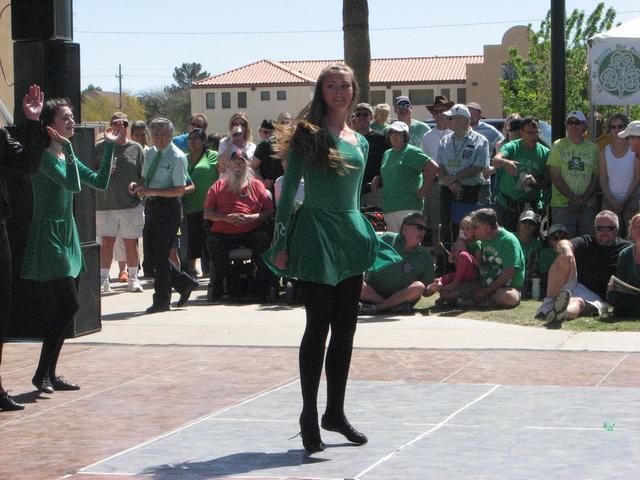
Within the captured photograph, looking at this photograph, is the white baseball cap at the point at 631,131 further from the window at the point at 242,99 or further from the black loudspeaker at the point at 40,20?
the window at the point at 242,99

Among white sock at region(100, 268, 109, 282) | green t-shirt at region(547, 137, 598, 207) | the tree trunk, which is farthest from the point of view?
the tree trunk

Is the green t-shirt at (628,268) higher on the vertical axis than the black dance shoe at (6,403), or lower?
higher

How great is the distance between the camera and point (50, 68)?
10.2m

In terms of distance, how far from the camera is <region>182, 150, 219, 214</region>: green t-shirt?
15008 mm

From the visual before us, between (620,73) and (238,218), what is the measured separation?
4.75 m

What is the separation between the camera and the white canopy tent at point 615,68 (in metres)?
14.4

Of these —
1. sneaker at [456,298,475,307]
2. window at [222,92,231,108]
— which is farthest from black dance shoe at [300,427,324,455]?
window at [222,92,231,108]

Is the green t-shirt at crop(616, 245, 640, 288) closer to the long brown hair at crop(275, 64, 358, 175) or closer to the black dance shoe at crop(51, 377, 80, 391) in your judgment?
the black dance shoe at crop(51, 377, 80, 391)

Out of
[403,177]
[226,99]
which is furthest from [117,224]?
[226,99]

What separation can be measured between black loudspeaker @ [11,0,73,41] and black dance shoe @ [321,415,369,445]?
4962 millimetres

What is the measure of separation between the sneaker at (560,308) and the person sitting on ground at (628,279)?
0.47 metres

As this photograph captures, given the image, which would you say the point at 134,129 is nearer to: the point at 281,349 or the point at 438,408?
the point at 281,349

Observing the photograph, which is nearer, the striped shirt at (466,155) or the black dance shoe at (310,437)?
the black dance shoe at (310,437)

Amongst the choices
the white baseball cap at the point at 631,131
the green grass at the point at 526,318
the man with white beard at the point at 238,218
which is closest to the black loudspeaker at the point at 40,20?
the man with white beard at the point at 238,218
